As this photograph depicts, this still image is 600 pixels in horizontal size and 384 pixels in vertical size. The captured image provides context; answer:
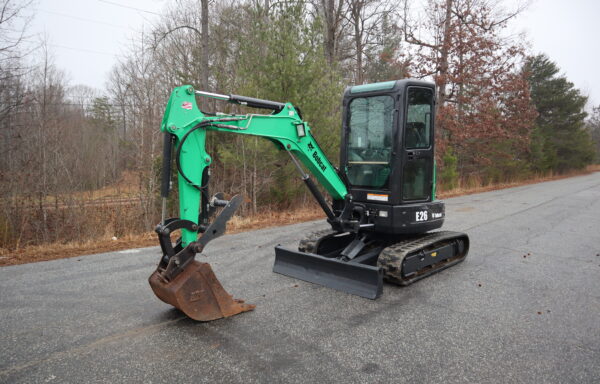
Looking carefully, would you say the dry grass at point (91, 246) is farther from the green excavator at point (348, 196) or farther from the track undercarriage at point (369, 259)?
the green excavator at point (348, 196)

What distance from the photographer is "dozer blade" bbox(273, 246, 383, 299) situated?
4.38 m

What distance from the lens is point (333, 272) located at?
15.5ft

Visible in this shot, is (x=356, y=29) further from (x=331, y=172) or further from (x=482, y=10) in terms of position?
(x=331, y=172)

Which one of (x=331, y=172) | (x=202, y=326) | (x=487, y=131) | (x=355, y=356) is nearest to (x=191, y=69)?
(x=331, y=172)

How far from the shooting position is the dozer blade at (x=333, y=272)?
4383 mm

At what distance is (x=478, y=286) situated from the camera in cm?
497

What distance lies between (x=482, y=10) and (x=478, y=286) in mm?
19419

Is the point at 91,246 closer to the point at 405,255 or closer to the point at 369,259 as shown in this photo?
the point at 369,259

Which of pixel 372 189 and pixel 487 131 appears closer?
pixel 372 189

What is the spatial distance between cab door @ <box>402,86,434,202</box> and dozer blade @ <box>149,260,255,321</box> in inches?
111

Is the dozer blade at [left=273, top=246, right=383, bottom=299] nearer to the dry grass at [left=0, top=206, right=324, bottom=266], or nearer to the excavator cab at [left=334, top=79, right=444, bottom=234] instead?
the excavator cab at [left=334, top=79, right=444, bottom=234]

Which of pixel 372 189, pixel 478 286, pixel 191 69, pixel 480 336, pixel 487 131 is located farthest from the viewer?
pixel 487 131

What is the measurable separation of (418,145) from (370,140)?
0.67 metres

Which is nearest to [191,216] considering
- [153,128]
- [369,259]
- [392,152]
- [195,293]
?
[195,293]
